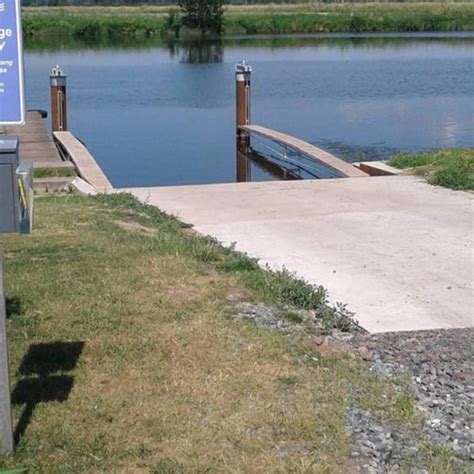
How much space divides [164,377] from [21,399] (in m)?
0.71

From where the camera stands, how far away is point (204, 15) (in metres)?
61.2

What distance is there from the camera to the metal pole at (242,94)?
65.6 feet

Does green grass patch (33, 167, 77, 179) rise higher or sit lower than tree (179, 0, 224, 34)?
lower

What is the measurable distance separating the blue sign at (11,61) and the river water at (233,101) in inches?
470

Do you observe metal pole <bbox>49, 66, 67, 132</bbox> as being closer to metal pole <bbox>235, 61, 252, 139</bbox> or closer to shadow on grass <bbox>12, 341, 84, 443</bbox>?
metal pole <bbox>235, 61, 252, 139</bbox>

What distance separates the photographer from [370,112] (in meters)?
25.4

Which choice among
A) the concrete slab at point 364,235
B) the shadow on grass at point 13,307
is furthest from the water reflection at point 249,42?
the shadow on grass at point 13,307

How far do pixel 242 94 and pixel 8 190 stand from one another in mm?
16516

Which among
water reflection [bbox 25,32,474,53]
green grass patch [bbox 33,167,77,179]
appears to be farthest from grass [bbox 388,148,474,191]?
water reflection [bbox 25,32,474,53]

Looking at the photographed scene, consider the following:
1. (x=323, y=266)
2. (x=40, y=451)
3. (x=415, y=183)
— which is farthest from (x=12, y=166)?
(x=415, y=183)

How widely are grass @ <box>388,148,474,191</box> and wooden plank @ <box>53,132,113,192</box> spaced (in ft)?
12.0

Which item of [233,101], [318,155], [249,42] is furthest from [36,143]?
[249,42]

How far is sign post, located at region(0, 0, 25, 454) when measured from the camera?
420cm

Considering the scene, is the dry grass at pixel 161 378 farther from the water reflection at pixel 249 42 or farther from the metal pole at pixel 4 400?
the water reflection at pixel 249 42
